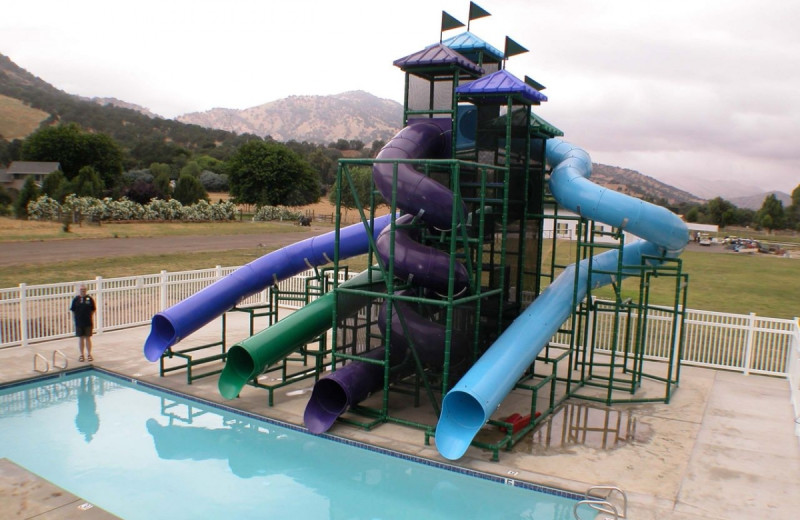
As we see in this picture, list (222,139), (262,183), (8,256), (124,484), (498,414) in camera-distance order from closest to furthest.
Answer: (124,484)
(498,414)
(8,256)
(262,183)
(222,139)

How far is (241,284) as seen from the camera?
Result: 40.6 feet

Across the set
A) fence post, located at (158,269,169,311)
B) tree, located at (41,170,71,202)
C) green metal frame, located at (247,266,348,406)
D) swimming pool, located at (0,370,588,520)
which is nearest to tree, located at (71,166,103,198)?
tree, located at (41,170,71,202)

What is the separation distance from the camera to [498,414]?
424 inches

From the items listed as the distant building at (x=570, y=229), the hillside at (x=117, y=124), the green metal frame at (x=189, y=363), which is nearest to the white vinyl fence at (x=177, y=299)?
the distant building at (x=570, y=229)

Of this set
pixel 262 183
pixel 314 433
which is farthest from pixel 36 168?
pixel 314 433

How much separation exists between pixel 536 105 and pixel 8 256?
88.5 feet

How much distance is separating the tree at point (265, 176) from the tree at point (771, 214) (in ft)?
277

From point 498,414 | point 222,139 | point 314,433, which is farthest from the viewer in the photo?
point 222,139

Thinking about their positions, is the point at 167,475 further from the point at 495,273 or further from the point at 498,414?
the point at 495,273

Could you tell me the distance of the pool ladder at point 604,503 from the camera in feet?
23.6

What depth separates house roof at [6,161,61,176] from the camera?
7750 cm

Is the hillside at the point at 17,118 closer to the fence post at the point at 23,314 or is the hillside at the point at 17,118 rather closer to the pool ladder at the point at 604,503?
the fence post at the point at 23,314

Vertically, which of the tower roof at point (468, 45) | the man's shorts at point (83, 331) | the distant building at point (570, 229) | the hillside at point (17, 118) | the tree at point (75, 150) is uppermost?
the hillside at point (17, 118)

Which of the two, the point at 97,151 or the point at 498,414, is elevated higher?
the point at 97,151
